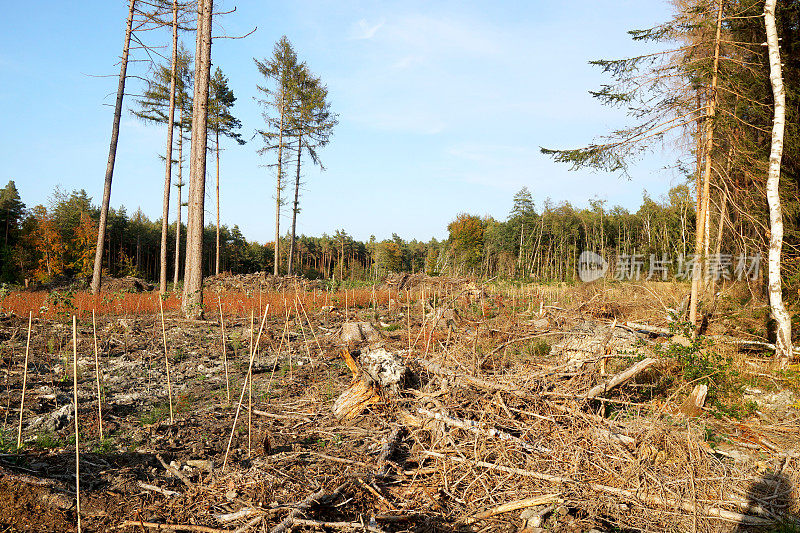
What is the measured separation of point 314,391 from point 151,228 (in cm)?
3044

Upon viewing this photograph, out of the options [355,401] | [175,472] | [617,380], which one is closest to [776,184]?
[617,380]

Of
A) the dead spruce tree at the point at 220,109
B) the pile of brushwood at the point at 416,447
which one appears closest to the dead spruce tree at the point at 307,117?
the dead spruce tree at the point at 220,109

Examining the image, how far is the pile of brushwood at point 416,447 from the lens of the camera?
2891 mm

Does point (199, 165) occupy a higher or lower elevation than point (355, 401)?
higher

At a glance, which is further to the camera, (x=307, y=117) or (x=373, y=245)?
(x=373, y=245)

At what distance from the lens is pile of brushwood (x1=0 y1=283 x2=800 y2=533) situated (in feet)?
9.48

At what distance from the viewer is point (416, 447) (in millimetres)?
3900

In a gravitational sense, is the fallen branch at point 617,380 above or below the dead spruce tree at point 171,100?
below

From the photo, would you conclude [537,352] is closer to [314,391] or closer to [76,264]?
[314,391]

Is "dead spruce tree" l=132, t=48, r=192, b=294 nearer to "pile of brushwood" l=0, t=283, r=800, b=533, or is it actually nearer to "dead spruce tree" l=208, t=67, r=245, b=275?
"dead spruce tree" l=208, t=67, r=245, b=275

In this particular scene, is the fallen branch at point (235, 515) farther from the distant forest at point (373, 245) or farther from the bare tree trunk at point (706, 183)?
the distant forest at point (373, 245)

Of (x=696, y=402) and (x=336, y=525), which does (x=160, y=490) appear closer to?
(x=336, y=525)

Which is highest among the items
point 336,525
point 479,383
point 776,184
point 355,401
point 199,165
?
point 199,165

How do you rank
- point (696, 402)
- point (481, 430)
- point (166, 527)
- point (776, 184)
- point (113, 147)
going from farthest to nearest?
point (113, 147)
point (776, 184)
point (696, 402)
point (481, 430)
point (166, 527)
